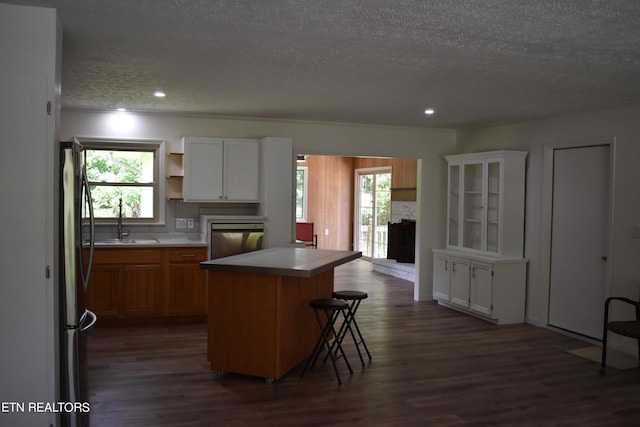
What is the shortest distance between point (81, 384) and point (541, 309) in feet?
15.7

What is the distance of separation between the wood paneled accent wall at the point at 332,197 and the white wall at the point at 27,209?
28.1ft

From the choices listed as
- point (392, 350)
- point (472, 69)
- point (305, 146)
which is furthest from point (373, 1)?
point (305, 146)

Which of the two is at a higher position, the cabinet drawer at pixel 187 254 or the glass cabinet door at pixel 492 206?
the glass cabinet door at pixel 492 206

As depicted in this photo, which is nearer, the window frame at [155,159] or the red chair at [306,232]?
the window frame at [155,159]

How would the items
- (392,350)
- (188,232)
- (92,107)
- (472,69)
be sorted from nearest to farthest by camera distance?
(472,69) → (392,350) → (92,107) → (188,232)

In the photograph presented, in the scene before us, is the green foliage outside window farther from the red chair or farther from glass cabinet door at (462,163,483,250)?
the red chair

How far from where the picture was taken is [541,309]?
5.98 m

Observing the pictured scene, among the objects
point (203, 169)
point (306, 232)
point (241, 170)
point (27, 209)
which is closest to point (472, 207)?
point (241, 170)

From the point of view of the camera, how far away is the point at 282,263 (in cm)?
406

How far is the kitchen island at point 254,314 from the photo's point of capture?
3936 millimetres

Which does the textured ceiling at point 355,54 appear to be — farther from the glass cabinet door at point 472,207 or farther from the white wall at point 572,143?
the glass cabinet door at point 472,207

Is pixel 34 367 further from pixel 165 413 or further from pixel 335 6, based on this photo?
pixel 335 6

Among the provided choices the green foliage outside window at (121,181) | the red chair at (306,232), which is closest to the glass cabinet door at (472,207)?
the green foliage outside window at (121,181)

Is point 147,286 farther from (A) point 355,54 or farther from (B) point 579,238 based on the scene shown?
(B) point 579,238
